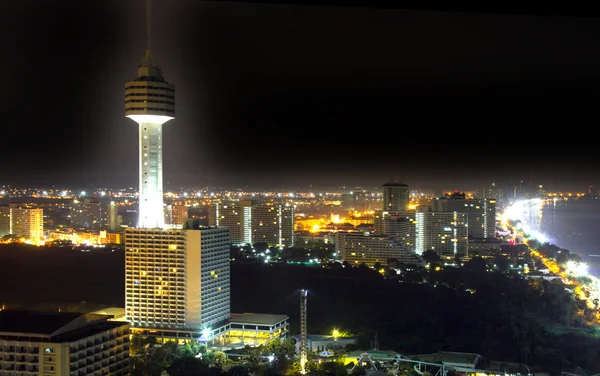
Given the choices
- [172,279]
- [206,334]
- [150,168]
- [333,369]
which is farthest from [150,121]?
[333,369]

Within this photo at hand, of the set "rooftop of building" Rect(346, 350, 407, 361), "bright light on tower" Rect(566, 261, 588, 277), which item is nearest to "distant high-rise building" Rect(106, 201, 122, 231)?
"bright light on tower" Rect(566, 261, 588, 277)

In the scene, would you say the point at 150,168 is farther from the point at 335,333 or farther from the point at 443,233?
the point at 443,233

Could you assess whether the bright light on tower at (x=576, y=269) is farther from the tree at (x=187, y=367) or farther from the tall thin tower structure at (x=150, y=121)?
the tree at (x=187, y=367)

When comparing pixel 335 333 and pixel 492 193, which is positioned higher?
pixel 492 193

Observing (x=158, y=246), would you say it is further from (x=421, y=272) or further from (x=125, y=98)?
(x=421, y=272)

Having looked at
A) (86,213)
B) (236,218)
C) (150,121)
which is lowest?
(236,218)

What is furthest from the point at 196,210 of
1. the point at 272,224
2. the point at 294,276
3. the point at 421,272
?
the point at 421,272

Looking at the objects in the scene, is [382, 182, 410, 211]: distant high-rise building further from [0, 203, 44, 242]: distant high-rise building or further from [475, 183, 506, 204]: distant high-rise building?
[0, 203, 44, 242]: distant high-rise building

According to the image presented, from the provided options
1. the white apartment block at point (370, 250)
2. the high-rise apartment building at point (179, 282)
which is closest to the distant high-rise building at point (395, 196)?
the white apartment block at point (370, 250)
